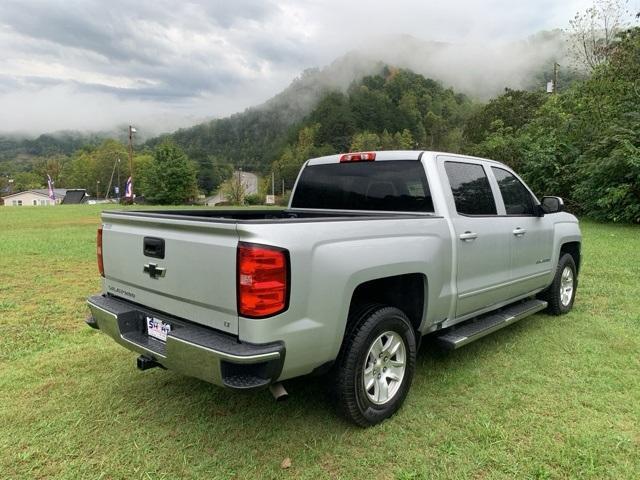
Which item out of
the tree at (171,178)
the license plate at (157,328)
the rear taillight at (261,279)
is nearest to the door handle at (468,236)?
the rear taillight at (261,279)

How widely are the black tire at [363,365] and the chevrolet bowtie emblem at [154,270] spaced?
121 cm

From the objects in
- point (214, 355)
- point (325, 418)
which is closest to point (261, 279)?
point (214, 355)

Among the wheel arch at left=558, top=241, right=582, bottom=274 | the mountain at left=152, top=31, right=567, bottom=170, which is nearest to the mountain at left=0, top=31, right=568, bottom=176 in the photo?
the mountain at left=152, top=31, right=567, bottom=170

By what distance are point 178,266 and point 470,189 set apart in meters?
2.60

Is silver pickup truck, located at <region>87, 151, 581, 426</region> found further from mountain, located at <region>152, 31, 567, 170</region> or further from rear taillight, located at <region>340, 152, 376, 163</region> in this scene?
mountain, located at <region>152, 31, 567, 170</region>

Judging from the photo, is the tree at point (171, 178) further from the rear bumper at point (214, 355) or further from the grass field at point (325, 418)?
the rear bumper at point (214, 355)

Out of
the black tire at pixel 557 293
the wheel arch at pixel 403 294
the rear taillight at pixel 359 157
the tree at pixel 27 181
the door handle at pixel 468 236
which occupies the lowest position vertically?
the tree at pixel 27 181

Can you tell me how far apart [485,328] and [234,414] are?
85.6 inches

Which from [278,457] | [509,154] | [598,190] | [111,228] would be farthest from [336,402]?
[509,154]

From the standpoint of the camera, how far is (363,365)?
294 centimetres

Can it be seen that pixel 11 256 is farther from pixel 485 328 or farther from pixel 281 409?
pixel 485 328

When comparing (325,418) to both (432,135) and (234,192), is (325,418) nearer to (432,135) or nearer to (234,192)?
(234,192)

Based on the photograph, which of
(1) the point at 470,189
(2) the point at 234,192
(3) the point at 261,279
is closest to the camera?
(3) the point at 261,279

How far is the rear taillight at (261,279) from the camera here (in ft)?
7.80
